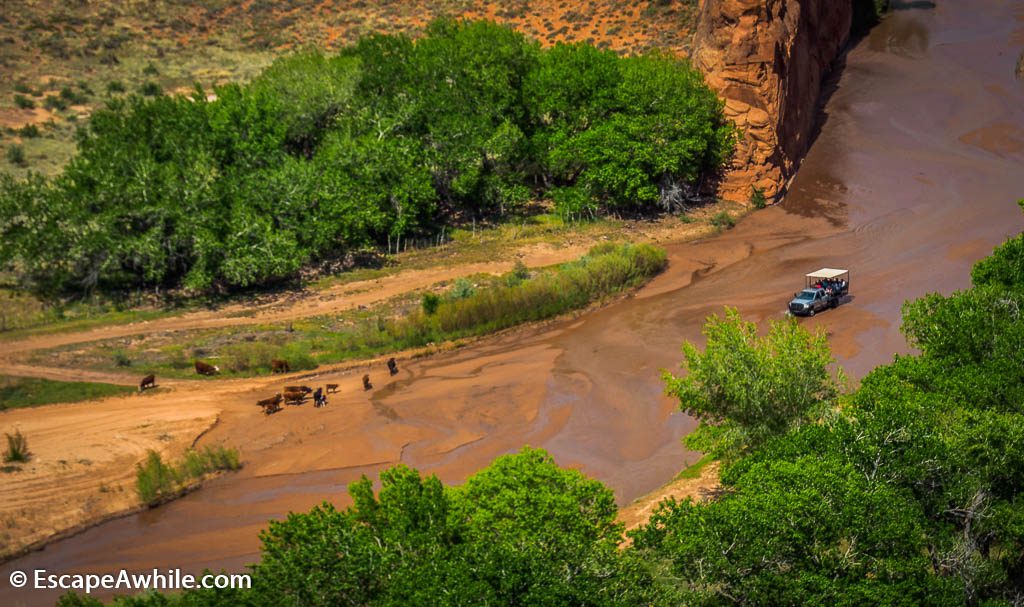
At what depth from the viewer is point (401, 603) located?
772 inches

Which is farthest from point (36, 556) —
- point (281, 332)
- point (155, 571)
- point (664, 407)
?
point (664, 407)

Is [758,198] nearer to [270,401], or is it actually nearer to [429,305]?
[429,305]

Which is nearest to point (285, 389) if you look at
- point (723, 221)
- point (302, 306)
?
point (302, 306)

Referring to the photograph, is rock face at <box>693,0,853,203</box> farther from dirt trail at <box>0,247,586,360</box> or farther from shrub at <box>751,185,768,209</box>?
dirt trail at <box>0,247,586,360</box>

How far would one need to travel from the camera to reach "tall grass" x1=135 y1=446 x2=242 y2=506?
3438cm

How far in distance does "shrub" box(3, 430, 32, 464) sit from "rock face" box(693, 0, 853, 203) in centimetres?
4451

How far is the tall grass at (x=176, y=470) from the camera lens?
3438cm

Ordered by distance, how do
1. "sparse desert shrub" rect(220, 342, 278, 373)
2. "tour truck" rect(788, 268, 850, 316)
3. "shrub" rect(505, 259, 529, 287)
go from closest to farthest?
1. "sparse desert shrub" rect(220, 342, 278, 373)
2. "tour truck" rect(788, 268, 850, 316)
3. "shrub" rect(505, 259, 529, 287)

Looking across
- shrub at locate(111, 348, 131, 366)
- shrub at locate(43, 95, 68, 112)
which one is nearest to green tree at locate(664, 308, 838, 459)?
shrub at locate(111, 348, 131, 366)

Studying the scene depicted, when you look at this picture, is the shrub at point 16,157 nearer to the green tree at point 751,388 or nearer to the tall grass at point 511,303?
the tall grass at point 511,303

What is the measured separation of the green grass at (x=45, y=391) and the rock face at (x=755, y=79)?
133 ft

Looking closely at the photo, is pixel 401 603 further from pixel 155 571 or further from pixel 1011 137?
pixel 1011 137

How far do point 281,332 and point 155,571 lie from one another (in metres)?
18.9

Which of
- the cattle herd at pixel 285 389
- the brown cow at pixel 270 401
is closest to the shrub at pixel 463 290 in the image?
the cattle herd at pixel 285 389
